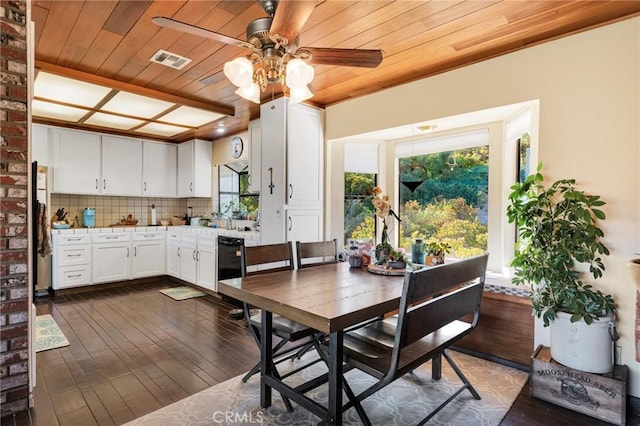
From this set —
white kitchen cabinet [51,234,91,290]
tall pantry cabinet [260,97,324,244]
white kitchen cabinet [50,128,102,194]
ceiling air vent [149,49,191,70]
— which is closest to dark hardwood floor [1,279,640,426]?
white kitchen cabinet [51,234,91,290]

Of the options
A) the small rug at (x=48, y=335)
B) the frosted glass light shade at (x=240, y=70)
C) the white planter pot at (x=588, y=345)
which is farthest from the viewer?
the small rug at (x=48, y=335)

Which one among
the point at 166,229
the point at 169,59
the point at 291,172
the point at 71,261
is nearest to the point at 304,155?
the point at 291,172

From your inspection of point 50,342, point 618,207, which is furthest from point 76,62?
point 618,207

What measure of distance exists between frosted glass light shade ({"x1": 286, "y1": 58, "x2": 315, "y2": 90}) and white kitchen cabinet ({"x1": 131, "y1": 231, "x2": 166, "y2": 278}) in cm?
435

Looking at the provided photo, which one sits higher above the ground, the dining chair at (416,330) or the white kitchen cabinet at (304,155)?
the white kitchen cabinet at (304,155)

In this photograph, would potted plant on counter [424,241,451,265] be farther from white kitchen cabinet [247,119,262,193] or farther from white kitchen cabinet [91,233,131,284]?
white kitchen cabinet [91,233,131,284]

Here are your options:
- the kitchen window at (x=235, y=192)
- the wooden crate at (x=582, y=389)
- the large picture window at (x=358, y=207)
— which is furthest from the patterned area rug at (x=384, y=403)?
the kitchen window at (x=235, y=192)

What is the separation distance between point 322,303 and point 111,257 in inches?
176

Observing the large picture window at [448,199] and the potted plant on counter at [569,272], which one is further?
the large picture window at [448,199]

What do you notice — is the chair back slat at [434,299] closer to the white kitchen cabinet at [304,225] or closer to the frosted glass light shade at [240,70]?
the frosted glass light shade at [240,70]

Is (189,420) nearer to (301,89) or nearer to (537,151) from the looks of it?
(301,89)

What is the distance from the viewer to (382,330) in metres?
2.04

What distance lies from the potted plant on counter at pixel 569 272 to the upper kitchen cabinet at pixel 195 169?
14.9 ft

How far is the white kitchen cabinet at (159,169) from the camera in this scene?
5.39m
